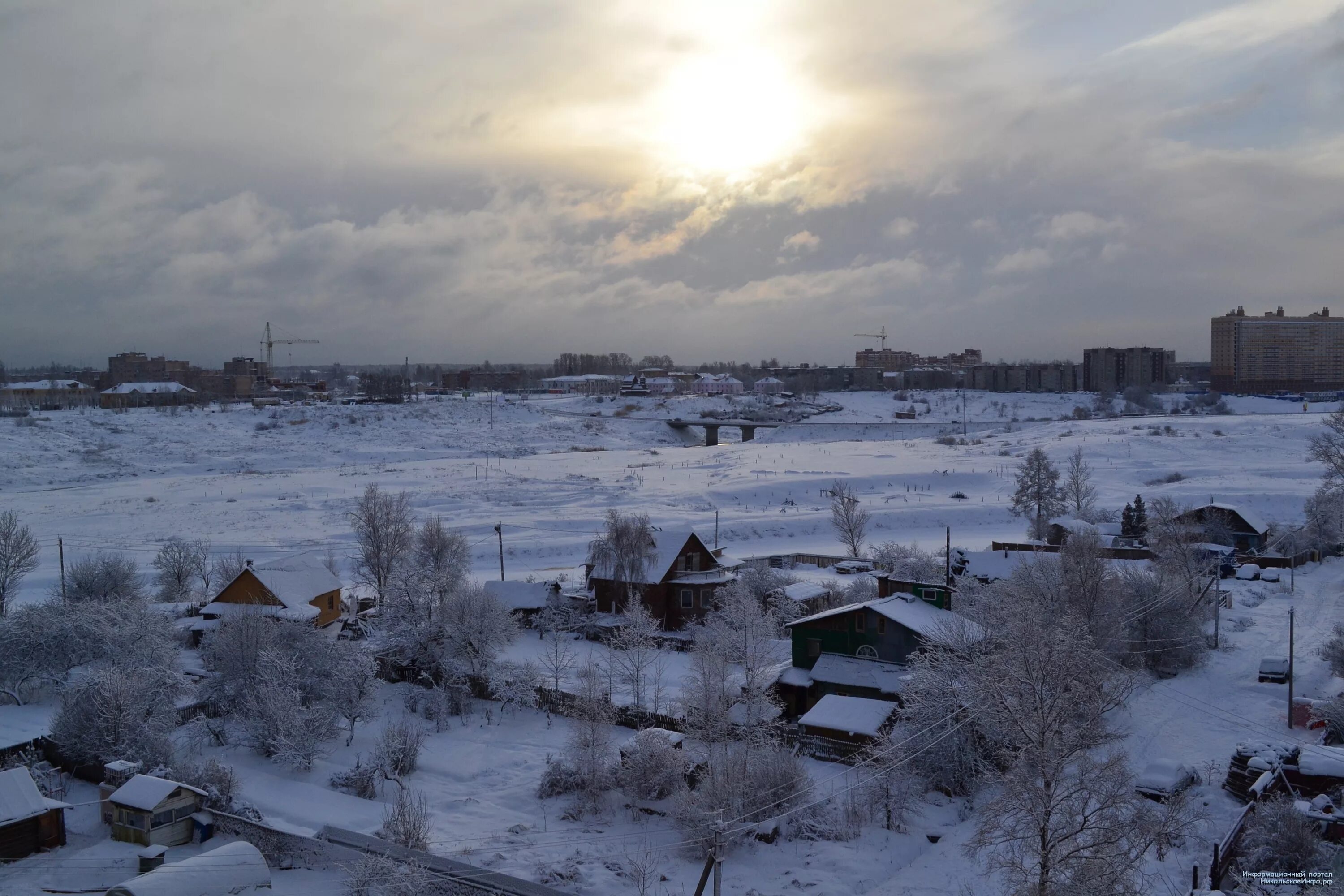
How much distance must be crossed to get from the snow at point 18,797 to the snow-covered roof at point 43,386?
489ft

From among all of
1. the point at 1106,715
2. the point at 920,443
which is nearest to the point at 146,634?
the point at 1106,715

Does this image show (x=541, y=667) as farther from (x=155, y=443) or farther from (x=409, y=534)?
(x=155, y=443)

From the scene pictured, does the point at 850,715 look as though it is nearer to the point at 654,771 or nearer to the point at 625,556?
the point at 654,771

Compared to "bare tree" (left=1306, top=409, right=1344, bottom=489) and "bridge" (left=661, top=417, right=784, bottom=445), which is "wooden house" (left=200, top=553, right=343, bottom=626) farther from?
"bridge" (left=661, top=417, right=784, bottom=445)

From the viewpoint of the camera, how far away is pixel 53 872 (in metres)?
16.5

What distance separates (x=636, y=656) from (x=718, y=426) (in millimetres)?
81497

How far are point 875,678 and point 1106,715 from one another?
5.52m

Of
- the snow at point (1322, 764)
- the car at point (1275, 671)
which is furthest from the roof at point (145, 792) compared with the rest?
the car at point (1275, 671)

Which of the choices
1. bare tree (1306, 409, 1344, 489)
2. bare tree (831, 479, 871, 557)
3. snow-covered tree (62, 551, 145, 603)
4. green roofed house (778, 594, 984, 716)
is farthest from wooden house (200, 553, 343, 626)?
bare tree (1306, 409, 1344, 489)

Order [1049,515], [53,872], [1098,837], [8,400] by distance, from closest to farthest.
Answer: [1098,837]
[53,872]
[1049,515]
[8,400]

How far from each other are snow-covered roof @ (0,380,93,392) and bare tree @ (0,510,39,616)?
12735 cm

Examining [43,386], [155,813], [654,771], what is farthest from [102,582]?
[43,386]

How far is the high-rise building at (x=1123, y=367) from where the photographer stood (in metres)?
173

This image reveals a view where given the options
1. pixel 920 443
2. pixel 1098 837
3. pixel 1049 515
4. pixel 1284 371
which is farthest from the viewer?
pixel 1284 371
